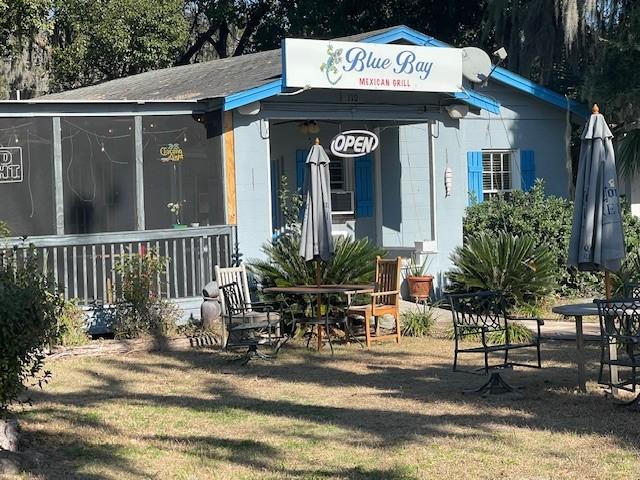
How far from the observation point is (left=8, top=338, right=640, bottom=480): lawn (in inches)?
278

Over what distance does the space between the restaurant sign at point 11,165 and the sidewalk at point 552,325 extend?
550cm

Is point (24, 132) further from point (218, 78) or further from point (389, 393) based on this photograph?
point (389, 393)

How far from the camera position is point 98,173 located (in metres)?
14.2

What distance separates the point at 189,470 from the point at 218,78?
10511mm

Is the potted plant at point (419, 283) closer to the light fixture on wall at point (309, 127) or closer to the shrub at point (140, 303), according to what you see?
the light fixture on wall at point (309, 127)

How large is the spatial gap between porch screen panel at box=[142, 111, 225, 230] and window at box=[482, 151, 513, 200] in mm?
6738

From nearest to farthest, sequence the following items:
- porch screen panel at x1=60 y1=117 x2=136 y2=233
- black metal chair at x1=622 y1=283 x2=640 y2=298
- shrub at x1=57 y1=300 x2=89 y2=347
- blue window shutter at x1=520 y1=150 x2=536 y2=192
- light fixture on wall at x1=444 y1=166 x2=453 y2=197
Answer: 1. black metal chair at x1=622 y1=283 x2=640 y2=298
2. shrub at x1=57 y1=300 x2=89 y2=347
3. porch screen panel at x1=60 y1=117 x2=136 y2=233
4. light fixture on wall at x1=444 y1=166 x2=453 y2=197
5. blue window shutter at x1=520 y1=150 x2=536 y2=192

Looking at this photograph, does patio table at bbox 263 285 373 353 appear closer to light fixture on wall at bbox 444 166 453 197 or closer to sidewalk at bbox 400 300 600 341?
sidewalk at bbox 400 300 600 341

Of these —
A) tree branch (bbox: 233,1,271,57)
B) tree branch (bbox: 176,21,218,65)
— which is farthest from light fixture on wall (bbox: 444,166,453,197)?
tree branch (bbox: 176,21,218,65)

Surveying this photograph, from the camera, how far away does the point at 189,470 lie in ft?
23.1

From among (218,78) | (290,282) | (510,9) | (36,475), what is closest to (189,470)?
(36,475)

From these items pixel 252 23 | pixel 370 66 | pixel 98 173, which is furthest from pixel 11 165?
pixel 252 23

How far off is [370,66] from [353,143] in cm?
132

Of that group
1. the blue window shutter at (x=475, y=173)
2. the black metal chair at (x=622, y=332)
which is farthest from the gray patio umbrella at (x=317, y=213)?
the blue window shutter at (x=475, y=173)
